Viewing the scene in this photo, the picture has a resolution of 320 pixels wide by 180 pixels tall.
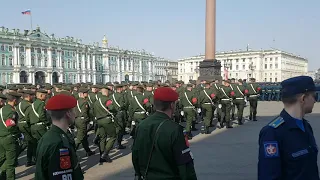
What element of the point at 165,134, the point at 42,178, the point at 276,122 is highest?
the point at 276,122

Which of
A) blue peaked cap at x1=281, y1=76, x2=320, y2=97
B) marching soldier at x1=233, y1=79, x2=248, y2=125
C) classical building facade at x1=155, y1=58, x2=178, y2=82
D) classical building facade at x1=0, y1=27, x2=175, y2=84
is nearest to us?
blue peaked cap at x1=281, y1=76, x2=320, y2=97

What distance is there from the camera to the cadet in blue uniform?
97.1 inches

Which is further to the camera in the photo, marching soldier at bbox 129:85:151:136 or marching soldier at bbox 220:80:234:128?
marching soldier at bbox 220:80:234:128

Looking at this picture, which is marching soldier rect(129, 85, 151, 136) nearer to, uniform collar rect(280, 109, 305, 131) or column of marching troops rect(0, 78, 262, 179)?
column of marching troops rect(0, 78, 262, 179)

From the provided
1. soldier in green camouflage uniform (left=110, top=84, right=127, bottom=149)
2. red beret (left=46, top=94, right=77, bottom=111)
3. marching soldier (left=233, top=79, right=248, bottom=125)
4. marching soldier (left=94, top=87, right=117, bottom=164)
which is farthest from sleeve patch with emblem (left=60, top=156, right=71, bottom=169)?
marching soldier (left=233, top=79, right=248, bottom=125)

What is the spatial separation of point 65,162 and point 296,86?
203 cm

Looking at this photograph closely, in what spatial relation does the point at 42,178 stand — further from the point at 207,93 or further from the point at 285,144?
the point at 207,93

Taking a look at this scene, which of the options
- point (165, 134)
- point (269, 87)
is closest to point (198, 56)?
point (269, 87)

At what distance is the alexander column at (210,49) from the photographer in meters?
20.0

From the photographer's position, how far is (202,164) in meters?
7.82

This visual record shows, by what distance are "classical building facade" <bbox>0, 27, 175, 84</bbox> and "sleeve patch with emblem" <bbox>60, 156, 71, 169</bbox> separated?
70.6 metres

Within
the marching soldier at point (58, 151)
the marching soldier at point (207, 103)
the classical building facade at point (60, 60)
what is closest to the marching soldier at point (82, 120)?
the marching soldier at point (207, 103)

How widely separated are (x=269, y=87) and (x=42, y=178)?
27182 mm

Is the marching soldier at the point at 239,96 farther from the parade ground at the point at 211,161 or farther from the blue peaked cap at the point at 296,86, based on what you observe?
the blue peaked cap at the point at 296,86
